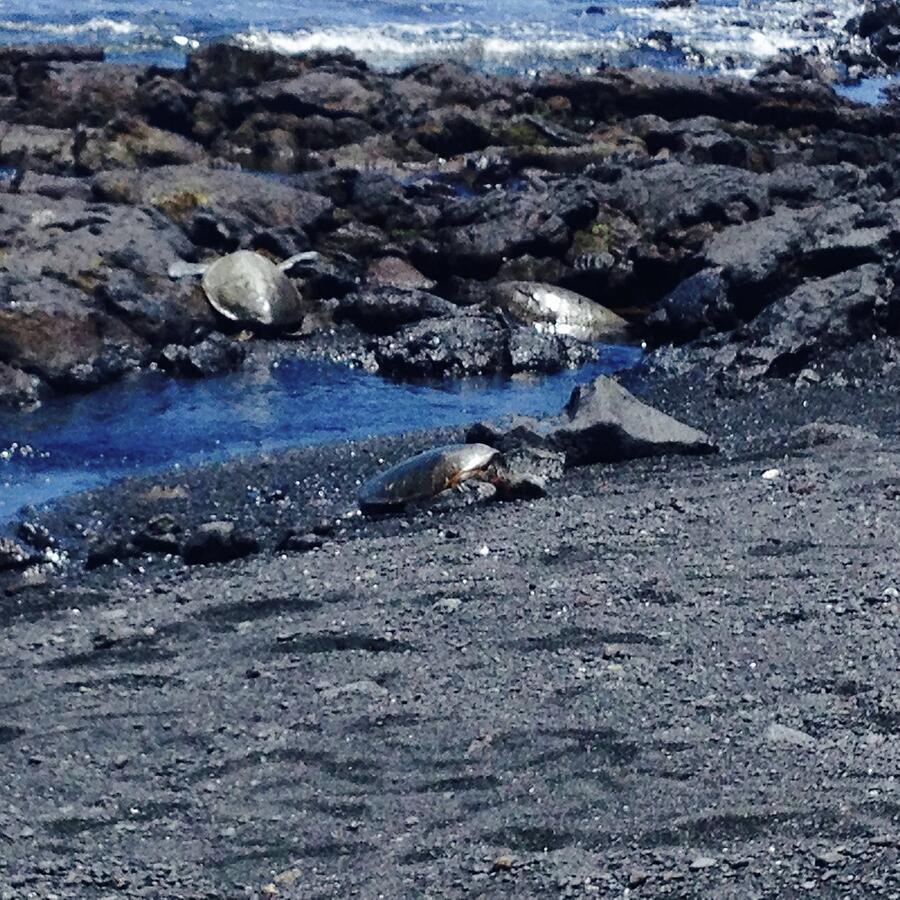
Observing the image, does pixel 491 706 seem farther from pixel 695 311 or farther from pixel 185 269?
pixel 185 269

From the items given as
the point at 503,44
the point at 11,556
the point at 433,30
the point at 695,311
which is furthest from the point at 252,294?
the point at 433,30

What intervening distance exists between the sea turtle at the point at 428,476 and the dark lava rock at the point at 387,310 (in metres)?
4.17

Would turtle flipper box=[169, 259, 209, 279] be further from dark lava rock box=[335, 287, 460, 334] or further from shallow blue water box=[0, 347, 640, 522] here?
shallow blue water box=[0, 347, 640, 522]

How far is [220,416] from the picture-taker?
34.5ft

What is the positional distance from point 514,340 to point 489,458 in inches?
147

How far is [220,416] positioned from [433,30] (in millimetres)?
24807

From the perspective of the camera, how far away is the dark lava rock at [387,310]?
12.3 meters

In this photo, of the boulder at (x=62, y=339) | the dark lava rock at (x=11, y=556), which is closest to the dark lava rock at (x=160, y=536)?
the dark lava rock at (x=11, y=556)

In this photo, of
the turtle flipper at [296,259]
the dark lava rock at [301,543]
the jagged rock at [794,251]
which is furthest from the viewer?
the turtle flipper at [296,259]

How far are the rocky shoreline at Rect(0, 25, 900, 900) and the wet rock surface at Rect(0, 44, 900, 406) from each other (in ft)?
0.15

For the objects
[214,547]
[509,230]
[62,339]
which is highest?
[509,230]

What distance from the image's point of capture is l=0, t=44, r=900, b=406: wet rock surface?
11.6 m

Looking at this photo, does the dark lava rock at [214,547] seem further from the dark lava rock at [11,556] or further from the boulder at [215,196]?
the boulder at [215,196]

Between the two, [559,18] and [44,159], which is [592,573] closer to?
[44,159]
